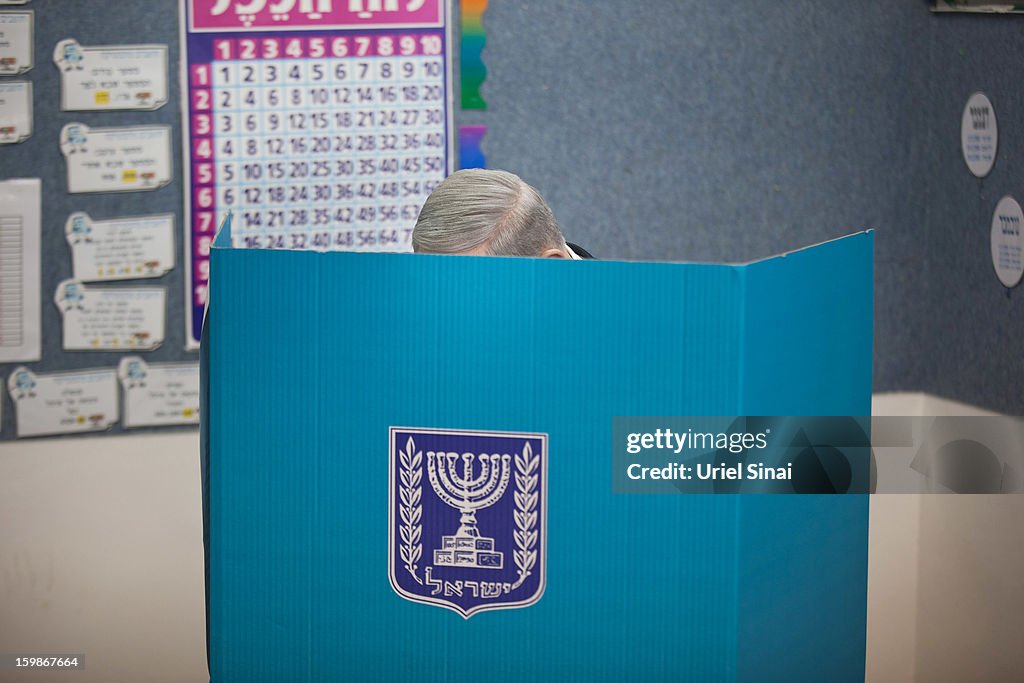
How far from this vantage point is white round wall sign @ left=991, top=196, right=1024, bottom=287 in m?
1.44

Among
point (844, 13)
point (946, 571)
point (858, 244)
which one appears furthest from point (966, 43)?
point (858, 244)

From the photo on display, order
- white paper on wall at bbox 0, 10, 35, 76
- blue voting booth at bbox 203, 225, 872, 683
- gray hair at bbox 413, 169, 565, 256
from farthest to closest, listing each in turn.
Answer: white paper on wall at bbox 0, 10, 35, 76 < gray hair at bbox 413, 169, 565, 256 < blue voting booth at bbox 203, 225, 872, 683

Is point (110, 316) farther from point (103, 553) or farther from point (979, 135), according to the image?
point (979, 135)

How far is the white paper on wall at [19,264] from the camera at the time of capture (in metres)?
1.59

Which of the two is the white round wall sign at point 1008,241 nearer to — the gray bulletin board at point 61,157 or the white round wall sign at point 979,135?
the white round wall sign at point 979,135

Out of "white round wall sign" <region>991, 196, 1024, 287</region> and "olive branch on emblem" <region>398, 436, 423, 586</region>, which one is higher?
"white round wall sign" <region>991, 196, 1024, 287</region>

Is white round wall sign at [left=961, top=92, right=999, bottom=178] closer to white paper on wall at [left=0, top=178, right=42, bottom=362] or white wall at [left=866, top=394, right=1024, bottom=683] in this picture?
white wall at [left=866, top=394, right=1024, bottom=683]

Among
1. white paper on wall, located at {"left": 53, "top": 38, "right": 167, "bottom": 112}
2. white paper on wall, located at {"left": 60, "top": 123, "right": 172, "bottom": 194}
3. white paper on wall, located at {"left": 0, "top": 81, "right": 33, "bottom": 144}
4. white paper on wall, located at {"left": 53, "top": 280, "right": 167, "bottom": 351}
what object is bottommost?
white paper on wall, located at {"left": 53, "top": 280, "right": 167, "bottom": 351}

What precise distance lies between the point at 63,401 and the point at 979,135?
1.71 meters

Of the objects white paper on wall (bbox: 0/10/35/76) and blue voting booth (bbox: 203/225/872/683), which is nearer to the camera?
blue voting booth (bbox: 203/225/872/683)

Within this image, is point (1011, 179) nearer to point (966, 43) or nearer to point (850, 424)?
point (966, 43)

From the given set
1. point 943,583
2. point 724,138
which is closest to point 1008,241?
point 724,138

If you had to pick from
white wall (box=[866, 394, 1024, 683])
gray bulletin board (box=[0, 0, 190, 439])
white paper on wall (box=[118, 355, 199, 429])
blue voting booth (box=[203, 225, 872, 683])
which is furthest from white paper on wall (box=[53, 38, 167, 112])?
white wall (box=[866, 394, 1024, 683])

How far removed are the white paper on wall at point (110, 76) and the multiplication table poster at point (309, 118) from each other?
A: 0.05 m
